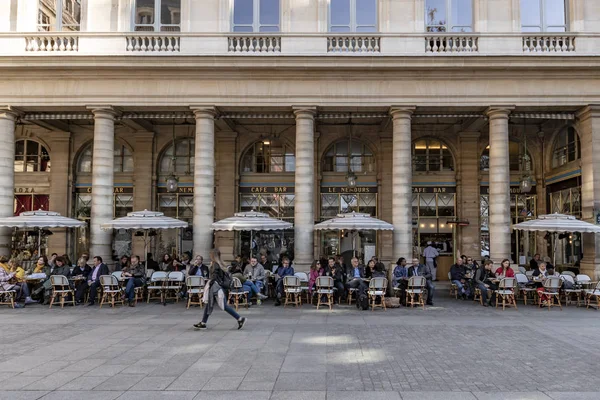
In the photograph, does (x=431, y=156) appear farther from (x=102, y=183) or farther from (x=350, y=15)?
(x=102, y=183)

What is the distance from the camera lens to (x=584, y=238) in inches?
635

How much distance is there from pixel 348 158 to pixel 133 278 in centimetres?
1115

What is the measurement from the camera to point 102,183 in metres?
16.3

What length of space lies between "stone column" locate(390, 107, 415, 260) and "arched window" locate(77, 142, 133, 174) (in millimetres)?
12527

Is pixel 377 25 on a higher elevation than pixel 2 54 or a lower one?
higher

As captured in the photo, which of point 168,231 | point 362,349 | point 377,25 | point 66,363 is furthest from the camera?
point 168,231

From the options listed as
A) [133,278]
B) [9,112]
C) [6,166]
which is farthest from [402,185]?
[9,112]

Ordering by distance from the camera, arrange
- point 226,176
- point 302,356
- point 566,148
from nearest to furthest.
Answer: point 302,356 → point 566,148 → point 226,176

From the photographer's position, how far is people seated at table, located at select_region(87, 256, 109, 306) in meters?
14.2

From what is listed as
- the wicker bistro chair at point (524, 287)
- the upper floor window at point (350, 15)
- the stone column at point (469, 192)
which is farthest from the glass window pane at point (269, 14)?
the wicker bistro chair at point (524, 287)

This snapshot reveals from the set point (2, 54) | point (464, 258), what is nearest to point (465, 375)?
point (464, 258)

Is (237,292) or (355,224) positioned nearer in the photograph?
(237,292)

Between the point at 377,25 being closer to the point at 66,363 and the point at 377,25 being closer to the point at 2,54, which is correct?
the point at 2,54

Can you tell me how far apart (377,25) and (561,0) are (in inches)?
270
